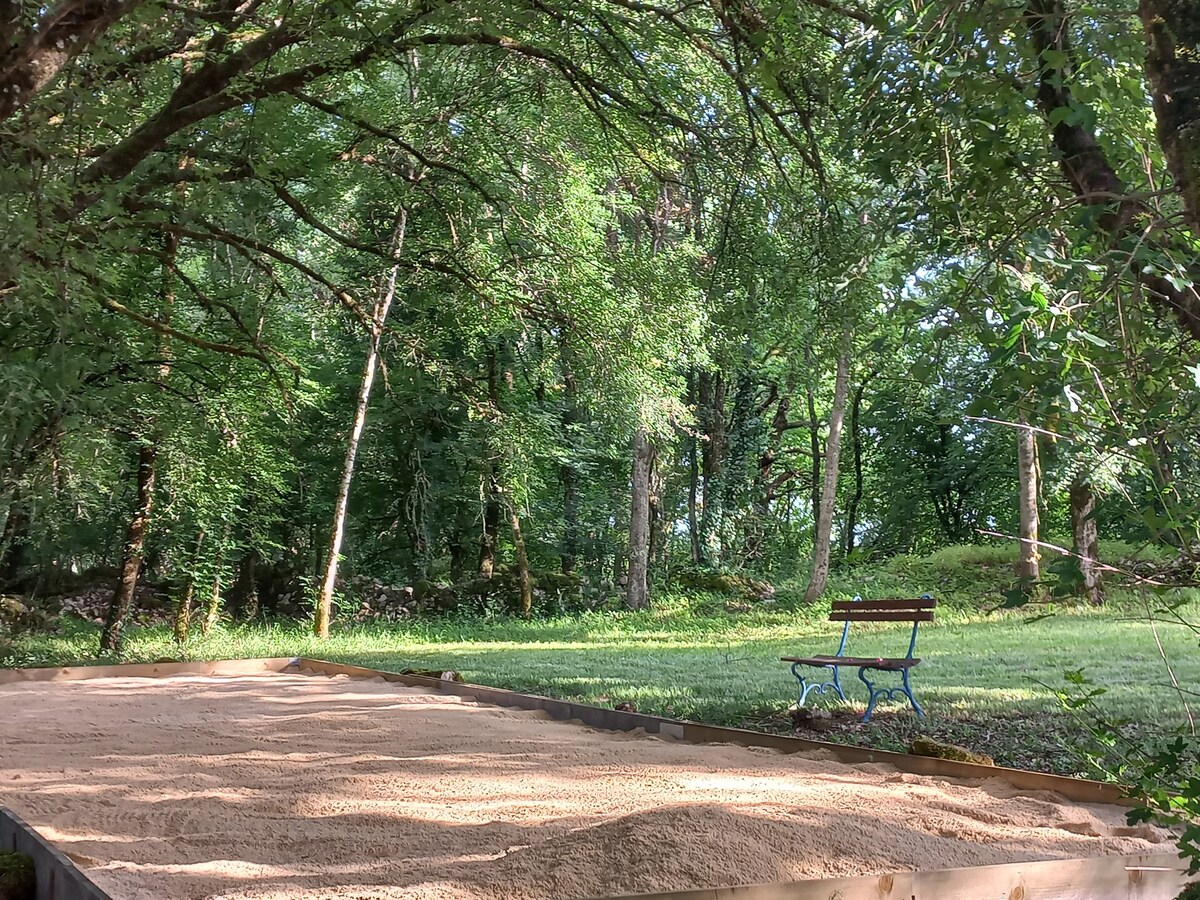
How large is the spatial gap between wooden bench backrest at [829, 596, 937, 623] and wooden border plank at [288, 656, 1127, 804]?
1.36m

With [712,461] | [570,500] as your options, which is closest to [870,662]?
[570,500]

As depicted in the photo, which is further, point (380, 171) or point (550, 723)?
point (380, 171)

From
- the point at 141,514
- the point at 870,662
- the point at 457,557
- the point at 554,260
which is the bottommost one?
the point at 870,662

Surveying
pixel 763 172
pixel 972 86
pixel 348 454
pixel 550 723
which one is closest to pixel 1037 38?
pixel 972 86

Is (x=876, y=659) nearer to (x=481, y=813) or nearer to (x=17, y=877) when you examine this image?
(x=481, y=813)

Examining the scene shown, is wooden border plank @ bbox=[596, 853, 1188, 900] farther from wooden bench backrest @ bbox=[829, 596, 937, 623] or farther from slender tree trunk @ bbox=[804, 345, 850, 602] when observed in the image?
slender tree trunk @ bbox=[804, 345, 850, 602]

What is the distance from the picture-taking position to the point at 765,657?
1029cm

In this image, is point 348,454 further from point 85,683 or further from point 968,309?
point 968,309

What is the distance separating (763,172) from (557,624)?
11340 millimetres

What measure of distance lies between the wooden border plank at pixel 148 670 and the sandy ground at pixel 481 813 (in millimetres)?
4163

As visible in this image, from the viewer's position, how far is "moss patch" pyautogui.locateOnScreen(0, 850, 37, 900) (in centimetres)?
268

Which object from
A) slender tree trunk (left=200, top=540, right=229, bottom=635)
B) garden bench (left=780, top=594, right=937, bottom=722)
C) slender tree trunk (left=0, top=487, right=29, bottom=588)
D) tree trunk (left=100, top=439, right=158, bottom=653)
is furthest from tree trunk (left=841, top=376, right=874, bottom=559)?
garden bench (left=780, top=594, right=937, bottom=722)

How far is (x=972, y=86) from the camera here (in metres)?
2.50

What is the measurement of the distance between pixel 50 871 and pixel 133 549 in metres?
10.7
